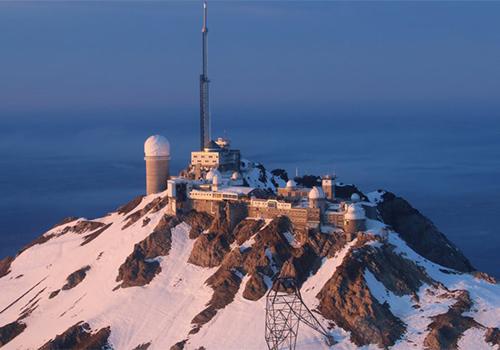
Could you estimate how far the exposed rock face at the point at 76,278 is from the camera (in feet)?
532

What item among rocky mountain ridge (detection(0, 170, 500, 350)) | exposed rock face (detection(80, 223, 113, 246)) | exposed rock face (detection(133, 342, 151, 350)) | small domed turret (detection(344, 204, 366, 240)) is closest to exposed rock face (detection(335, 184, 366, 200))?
rocky mountain ridge (detection(0, 170, 500, 350))

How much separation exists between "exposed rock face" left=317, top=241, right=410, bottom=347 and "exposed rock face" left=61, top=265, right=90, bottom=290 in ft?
→ 152

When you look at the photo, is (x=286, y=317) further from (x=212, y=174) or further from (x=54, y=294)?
(x=54, y=294)

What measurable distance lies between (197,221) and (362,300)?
128 ft

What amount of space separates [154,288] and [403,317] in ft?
133

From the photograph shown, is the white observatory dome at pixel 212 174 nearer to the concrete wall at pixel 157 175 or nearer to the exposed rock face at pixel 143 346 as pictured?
the concrete wall at pixel 157 175

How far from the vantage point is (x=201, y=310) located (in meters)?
141

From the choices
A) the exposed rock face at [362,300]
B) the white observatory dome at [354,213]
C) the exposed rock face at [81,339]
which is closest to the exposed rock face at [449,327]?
the exposed rock face at [362,300]

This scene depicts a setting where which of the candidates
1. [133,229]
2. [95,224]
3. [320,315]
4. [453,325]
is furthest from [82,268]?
[453,325]

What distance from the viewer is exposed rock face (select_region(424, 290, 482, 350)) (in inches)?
4938

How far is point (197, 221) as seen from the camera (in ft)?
532

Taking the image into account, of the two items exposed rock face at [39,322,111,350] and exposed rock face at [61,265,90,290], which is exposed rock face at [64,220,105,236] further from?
exposed rock face at [39,322,111,350]

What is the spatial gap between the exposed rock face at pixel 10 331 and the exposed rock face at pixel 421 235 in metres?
66.8

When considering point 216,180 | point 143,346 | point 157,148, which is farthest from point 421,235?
point 143,346
